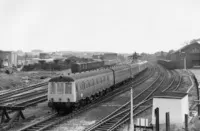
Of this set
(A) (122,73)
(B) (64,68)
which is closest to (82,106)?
(A) (122,73)

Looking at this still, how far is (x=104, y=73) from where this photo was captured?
1136 inches

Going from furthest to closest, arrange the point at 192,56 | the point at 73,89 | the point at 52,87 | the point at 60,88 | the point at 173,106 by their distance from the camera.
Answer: the point at 192,56 → the point at 52,87 → the point at 60,88 → the point at 73,89 → the point at 173,106

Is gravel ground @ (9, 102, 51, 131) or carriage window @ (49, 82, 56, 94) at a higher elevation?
carriage window @ (49, 82, 56, 94)

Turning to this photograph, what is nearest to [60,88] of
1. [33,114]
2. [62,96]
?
[62,96]

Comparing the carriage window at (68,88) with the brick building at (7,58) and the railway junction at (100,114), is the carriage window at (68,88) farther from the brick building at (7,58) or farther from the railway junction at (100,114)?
the brick building at (7,58)

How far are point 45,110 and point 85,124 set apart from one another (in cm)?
636

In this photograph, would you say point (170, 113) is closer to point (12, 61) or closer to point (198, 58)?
point (198, 58)

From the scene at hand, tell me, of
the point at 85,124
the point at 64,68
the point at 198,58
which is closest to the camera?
the point at 85,124

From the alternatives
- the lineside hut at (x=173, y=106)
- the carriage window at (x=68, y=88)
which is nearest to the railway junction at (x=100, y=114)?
the lineside hut at (x=173, y=106)

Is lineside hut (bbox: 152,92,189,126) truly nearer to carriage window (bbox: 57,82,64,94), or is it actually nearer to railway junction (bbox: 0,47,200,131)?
railway junction (bbox: 0,47,200,131)

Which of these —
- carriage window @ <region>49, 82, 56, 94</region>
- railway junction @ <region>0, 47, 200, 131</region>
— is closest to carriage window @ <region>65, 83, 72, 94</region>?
carriage window @ <region>49, 82, 56, 94</region>

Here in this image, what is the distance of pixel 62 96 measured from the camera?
20547 mm

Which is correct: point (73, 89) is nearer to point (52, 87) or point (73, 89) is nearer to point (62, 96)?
point (62, 96)

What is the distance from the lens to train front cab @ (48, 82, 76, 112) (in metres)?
20.4
